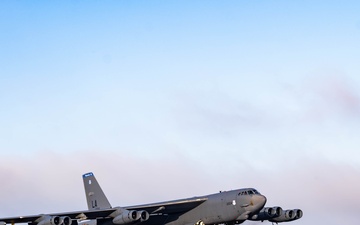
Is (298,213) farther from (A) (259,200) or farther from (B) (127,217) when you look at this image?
(B) (127,217)

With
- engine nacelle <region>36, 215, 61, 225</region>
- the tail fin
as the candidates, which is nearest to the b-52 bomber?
engine nacelle <region>36, 215, 61, 225</region>

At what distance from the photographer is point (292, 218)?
79.4 m

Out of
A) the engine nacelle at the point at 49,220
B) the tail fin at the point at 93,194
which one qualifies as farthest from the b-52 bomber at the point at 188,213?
the tail fin at the point at 93,194

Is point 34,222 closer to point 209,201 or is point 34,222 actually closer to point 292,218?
point 209,201

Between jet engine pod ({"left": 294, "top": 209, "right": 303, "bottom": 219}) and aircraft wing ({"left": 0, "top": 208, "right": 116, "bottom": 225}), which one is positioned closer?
aircraft wing ({"left": 0, "top": 208, "right": 116, "bottom": 225})

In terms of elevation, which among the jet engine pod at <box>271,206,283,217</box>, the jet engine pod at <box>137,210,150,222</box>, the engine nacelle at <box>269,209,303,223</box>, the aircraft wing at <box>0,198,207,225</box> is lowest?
the engine nacelle at <box>269,209,303,223</box>

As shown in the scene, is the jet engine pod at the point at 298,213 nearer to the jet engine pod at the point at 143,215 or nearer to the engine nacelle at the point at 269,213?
the engine nacelle at the point at 269,213

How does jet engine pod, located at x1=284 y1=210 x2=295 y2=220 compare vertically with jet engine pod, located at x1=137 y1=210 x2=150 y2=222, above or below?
below

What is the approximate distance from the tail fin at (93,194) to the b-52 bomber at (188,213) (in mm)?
5791

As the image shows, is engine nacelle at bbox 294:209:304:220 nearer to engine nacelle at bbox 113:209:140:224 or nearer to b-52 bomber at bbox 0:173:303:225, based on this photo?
b-52 bomber at bbox 0:173:303:225

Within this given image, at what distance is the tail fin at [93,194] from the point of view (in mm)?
83062

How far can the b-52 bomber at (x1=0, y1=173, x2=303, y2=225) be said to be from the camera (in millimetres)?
70188

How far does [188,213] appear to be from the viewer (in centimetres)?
7531

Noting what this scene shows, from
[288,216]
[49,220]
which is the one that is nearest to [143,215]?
[49,220]
